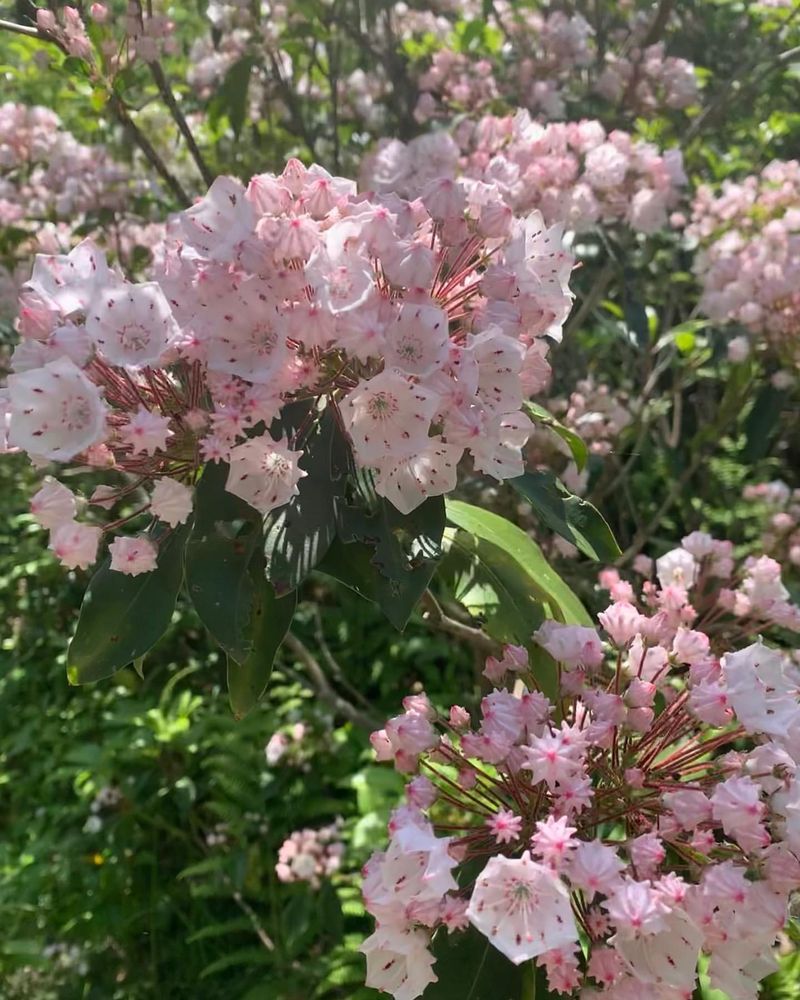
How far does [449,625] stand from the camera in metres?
1.52

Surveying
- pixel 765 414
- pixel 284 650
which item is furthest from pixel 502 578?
pixel 284 650

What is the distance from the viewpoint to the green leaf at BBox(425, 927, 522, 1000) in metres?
0.96

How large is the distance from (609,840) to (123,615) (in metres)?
0.61

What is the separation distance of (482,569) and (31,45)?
2.19 metres

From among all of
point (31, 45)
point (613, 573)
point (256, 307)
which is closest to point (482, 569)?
point (613, 573)

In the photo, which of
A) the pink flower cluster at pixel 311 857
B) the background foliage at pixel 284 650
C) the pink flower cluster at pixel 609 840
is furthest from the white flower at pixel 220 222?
the pink flower cluster at pixel 311 857

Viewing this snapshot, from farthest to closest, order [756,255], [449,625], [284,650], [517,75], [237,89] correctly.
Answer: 1. [284,650]
2. [517,75]
3. [237,89]
4. [756,255]
5. [449,625]

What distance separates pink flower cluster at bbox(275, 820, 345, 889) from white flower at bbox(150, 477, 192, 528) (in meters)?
1.76

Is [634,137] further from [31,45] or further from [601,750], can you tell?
[601,750]

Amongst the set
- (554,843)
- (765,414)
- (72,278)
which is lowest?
(765,414)

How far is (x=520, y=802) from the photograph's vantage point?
966 mm

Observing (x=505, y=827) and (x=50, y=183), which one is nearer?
(x=505, y=827)

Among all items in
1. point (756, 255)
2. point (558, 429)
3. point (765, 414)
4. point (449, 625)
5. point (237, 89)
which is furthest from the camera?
point (765, 414)

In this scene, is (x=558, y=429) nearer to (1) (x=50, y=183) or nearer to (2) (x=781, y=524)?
(2) (x=781, y=524)
